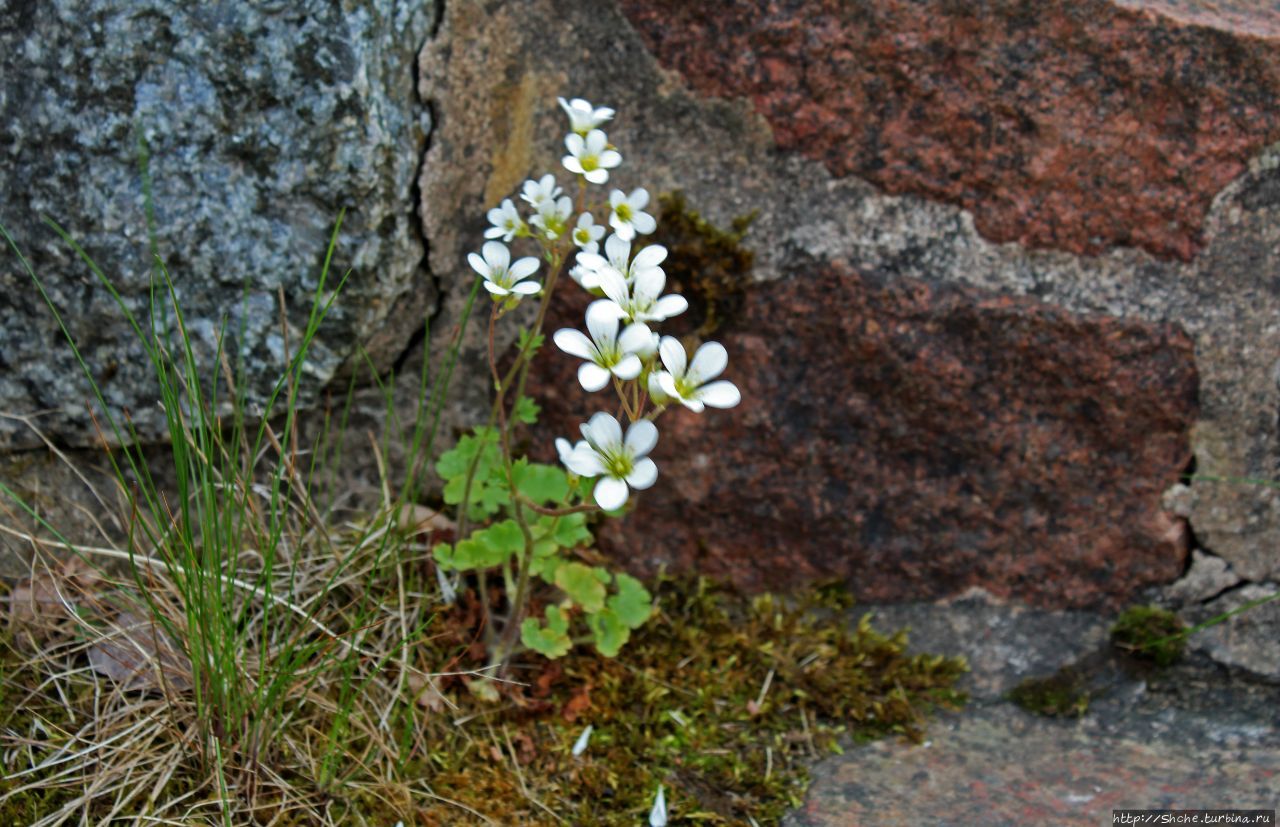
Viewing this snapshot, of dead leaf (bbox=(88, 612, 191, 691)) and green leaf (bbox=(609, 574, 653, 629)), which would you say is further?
green leaf (bbox=(609, 574, 653, 629))

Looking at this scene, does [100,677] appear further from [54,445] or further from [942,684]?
[942,684]

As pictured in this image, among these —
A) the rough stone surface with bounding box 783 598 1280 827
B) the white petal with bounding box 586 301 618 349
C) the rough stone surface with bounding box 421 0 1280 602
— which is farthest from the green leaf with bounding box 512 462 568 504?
the rough stone surface with bounding box 783 598 1280 827

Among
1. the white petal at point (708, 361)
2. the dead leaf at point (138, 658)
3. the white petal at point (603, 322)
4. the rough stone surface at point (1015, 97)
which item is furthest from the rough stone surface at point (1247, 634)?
the dead leaf at point (138, 658)

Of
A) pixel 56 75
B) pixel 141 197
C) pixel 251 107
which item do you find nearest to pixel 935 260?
pixel 251 107

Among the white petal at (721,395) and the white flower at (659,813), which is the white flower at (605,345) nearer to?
the white petal at (721,395)

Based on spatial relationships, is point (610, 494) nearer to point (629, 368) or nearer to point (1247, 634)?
point (629, 368)

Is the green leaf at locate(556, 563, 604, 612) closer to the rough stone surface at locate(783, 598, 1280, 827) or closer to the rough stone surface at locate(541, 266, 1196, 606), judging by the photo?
the rough stone surface at locate(541, 266, 1196, 606)
